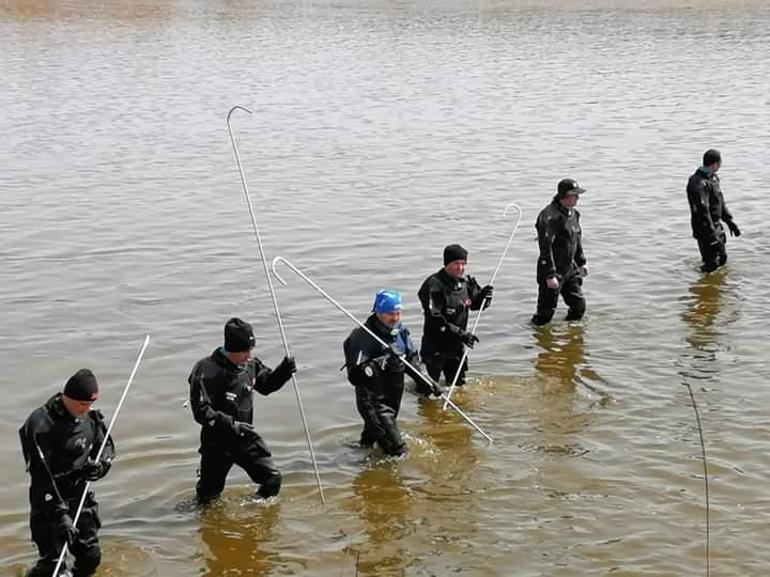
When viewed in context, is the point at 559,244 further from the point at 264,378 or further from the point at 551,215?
the point at 264,378

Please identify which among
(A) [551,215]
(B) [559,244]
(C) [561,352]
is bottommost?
(C) [561,352]

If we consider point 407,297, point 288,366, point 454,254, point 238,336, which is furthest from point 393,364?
point 407,297

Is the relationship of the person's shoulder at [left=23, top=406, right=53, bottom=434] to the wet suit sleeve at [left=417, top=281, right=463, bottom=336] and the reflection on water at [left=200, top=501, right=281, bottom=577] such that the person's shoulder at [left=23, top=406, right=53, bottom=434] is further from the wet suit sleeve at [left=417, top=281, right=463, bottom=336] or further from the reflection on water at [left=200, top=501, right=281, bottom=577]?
the wet suit sleeve at [left=417, top=281, right=463, bottom=336]

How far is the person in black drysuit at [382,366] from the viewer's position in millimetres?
11148

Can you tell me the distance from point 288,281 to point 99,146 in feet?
42.0

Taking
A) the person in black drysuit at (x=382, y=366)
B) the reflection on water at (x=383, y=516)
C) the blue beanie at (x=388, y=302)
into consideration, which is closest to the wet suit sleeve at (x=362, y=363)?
the person in black drysuit at (x=382, y=366)

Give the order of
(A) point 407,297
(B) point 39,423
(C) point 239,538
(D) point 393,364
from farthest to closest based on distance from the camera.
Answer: (A) point 407,297 < (D) point 393,364 < (C) point 239,538 < (B) point 39,423

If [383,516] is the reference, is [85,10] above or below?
above

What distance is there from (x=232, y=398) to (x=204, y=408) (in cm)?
28

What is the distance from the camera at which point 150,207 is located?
76.0 ft

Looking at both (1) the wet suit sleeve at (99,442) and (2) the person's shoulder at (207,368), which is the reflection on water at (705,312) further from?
(1) the wet suit sleeve at (99,442)

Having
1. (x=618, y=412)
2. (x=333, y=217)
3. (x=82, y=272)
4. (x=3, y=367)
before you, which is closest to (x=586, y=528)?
(x=618, y=412)

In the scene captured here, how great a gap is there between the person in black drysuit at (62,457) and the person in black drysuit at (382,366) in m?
3.11

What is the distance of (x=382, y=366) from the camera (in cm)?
1120
